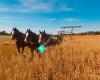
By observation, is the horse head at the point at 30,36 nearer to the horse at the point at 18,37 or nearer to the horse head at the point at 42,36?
the horse head at the point at 42,36

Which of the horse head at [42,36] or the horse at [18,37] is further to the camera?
the horse at [18,37]

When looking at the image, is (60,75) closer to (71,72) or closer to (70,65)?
(71,72)

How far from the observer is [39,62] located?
25.8 feet

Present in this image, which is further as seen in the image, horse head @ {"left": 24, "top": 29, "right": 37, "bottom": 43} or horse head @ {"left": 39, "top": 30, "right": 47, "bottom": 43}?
horse head @ {"left": 24, "top": 29, "right": 37, "bottom": 43}

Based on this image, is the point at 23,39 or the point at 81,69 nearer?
the point at 81,69

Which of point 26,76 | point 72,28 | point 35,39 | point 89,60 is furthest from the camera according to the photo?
point 72,28

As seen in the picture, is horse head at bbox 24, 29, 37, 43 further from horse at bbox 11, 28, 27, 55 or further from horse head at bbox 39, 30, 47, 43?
horse at bbox 11, 28, 27, 55

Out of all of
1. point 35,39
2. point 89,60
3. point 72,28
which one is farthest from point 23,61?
point 72,28

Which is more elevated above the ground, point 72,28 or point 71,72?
point 72,28

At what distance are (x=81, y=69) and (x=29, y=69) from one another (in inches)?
68.0

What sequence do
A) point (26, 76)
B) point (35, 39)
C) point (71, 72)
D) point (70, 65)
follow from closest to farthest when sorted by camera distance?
point (26, 76)
point (71, 72)
point (70, 65)
point (35, 39)

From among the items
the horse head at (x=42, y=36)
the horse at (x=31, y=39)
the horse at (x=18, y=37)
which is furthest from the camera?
the horse at (x=18, y=37)

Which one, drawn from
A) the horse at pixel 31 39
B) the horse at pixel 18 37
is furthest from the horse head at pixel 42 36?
the horse at pixel 18 37

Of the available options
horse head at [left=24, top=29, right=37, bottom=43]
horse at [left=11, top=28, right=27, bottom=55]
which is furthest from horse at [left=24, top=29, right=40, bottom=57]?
horse at [left=11, top=28, right=27, bottom=55]
